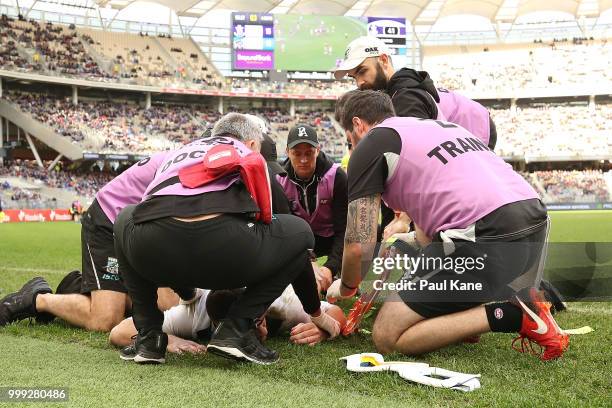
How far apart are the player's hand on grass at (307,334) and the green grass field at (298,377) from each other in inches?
2.4

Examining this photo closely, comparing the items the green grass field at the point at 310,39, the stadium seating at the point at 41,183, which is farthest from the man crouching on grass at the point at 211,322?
the green grass field at the point at 310,39

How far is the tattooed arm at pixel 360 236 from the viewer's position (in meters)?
3.43

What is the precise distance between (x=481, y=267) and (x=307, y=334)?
116 centimetres

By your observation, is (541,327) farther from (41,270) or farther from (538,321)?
(41,270)

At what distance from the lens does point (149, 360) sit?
3.26 m

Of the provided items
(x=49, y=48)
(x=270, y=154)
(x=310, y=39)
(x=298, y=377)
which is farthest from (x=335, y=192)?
(x=49, y=48)

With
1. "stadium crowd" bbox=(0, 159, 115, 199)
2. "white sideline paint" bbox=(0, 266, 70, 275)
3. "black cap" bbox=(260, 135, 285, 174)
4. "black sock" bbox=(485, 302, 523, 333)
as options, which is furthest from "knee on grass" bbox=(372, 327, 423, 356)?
"stadium crowd" bbox=(0, 159, 115, 199)

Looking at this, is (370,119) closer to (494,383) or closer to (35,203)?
(494,383)

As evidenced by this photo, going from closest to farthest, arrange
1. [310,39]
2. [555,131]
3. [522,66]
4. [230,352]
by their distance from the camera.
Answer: [230,352] < [310,39] < [555,131] < [522,66]

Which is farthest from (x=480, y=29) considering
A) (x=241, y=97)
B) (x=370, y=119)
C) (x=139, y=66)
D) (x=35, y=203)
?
(x=370, y=119)

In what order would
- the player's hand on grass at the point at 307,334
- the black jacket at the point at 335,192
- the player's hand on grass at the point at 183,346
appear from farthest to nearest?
the black jacket at the point at 335,192
the player's hand on grass at the point at 307,334
the player's hand on grass at the point at 183,346

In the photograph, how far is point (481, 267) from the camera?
3283 mm

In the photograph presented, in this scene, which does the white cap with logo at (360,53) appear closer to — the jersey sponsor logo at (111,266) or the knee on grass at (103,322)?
the jersey sponsor logo at (111,266)

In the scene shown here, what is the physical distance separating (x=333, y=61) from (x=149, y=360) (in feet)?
159
